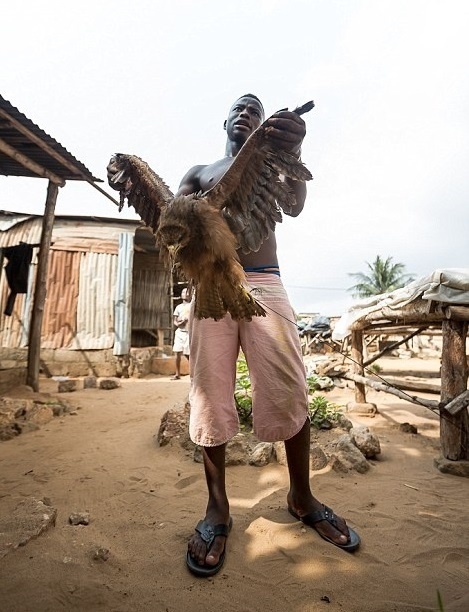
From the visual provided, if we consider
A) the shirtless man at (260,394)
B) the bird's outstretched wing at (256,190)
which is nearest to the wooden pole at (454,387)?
the shirtless man at (260,394)

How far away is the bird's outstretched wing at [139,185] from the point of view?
6.16 ft

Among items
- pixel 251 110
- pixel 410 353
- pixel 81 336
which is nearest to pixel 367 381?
pixel 251 110

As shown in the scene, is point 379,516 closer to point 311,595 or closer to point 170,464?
point 311,595

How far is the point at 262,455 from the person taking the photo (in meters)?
3.26

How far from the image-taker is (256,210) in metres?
1.77

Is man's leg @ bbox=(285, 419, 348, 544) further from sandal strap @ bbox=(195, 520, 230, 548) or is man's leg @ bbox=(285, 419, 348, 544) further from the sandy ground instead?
sandal strap @ bbox=(195, 520, 230, 548)

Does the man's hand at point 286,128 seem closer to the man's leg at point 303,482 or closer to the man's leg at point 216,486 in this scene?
the man's leg at point 303,482

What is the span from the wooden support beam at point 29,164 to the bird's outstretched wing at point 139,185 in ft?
13.5

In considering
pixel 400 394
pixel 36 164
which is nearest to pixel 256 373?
pixel 400 394

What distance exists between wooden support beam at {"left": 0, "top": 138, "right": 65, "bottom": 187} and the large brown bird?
14.6 ft

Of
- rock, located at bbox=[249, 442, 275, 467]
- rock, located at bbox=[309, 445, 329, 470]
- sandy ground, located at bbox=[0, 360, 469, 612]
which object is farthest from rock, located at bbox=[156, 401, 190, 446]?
rock, located at bbox=[309, 445, 329, 470]

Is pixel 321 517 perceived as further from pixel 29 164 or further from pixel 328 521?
pixel 29 164

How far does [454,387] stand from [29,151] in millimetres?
6663

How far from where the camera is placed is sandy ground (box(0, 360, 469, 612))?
1519 mm
